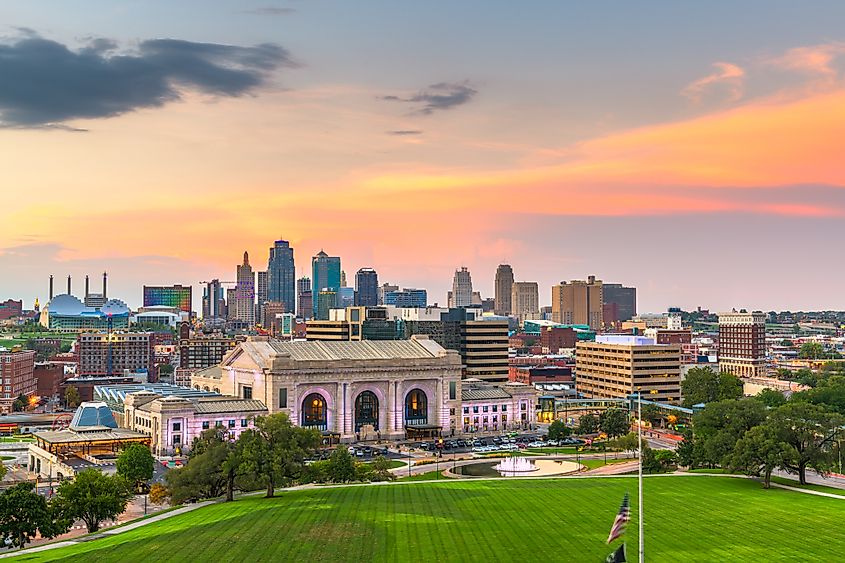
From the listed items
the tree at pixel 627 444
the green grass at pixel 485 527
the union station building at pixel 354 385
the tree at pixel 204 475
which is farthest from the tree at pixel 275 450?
the union station building at pixel 354 385

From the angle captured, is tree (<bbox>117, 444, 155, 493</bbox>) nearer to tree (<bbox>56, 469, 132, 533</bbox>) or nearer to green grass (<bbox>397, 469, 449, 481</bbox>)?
tree (<bbox>56, 469, 132, 533</bbox>)

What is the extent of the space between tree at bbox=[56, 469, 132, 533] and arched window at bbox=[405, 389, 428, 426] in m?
90.7

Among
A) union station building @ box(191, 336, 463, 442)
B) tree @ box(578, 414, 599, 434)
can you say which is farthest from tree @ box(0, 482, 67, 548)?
tree @ box(578, 414, 599, 434)

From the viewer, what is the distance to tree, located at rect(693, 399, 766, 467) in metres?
114

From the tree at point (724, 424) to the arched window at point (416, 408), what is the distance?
2855 inches

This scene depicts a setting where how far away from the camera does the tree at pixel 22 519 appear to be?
8925 cm

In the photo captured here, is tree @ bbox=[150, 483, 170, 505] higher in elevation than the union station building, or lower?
lower

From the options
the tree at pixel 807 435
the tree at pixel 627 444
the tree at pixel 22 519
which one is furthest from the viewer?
the tree at pixel 627 444

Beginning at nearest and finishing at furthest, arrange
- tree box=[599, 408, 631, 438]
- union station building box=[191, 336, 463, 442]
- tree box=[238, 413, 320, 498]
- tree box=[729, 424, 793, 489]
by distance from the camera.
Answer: tree box=[729, 424, 793, 489] → tree box=[238, 413, 320, 498] → tree box=[599, 408, 631, 438] → union station building box=[191, 336, 463, 442]

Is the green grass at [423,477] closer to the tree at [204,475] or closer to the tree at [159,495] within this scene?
the tree at [204,475]

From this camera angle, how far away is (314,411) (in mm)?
177875

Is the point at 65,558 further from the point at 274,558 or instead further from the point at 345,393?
the point at 345,393

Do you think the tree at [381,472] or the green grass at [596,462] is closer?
the tree at [381,472]

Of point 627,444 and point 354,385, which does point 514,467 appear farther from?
point 354,385
